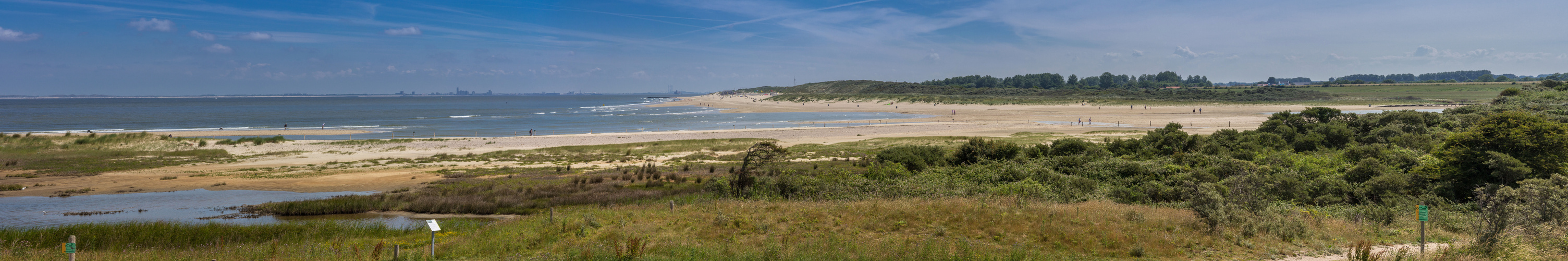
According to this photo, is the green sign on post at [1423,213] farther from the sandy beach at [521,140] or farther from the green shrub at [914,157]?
the sandy beach at [521,140]

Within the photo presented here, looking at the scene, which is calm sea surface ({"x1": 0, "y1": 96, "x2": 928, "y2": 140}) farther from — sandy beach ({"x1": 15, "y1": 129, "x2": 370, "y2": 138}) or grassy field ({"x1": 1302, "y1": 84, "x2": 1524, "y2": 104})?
grassy field ({"x1": 1302, "y1": 84, "x2": 1524, "y2": 104})

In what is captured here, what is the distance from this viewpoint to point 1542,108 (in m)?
29.8

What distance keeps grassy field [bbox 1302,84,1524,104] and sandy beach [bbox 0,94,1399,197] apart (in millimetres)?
36073

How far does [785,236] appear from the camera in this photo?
11.6 metres

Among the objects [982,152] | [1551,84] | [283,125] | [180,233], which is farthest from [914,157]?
[283,125]

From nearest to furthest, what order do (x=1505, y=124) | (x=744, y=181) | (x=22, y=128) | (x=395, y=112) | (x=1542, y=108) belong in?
(x=1505, y=124) → (x=744, y=181) → (x=1542, y=108) → (x=22, y=128) → (x=395, y=112)

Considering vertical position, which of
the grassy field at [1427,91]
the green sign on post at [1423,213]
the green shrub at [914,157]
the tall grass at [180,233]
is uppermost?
the grassy field at [1427,91]

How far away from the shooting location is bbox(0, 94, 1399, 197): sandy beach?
78.8ft

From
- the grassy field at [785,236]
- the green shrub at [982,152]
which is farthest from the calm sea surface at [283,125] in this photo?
the green shrub at [982,152]

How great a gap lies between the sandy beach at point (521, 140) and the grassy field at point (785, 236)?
10.4 m

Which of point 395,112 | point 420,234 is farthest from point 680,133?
point 395,112

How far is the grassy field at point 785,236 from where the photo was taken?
1030 cm

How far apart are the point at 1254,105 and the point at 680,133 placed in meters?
95.2

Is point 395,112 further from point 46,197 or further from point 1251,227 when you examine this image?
point 1251,227
